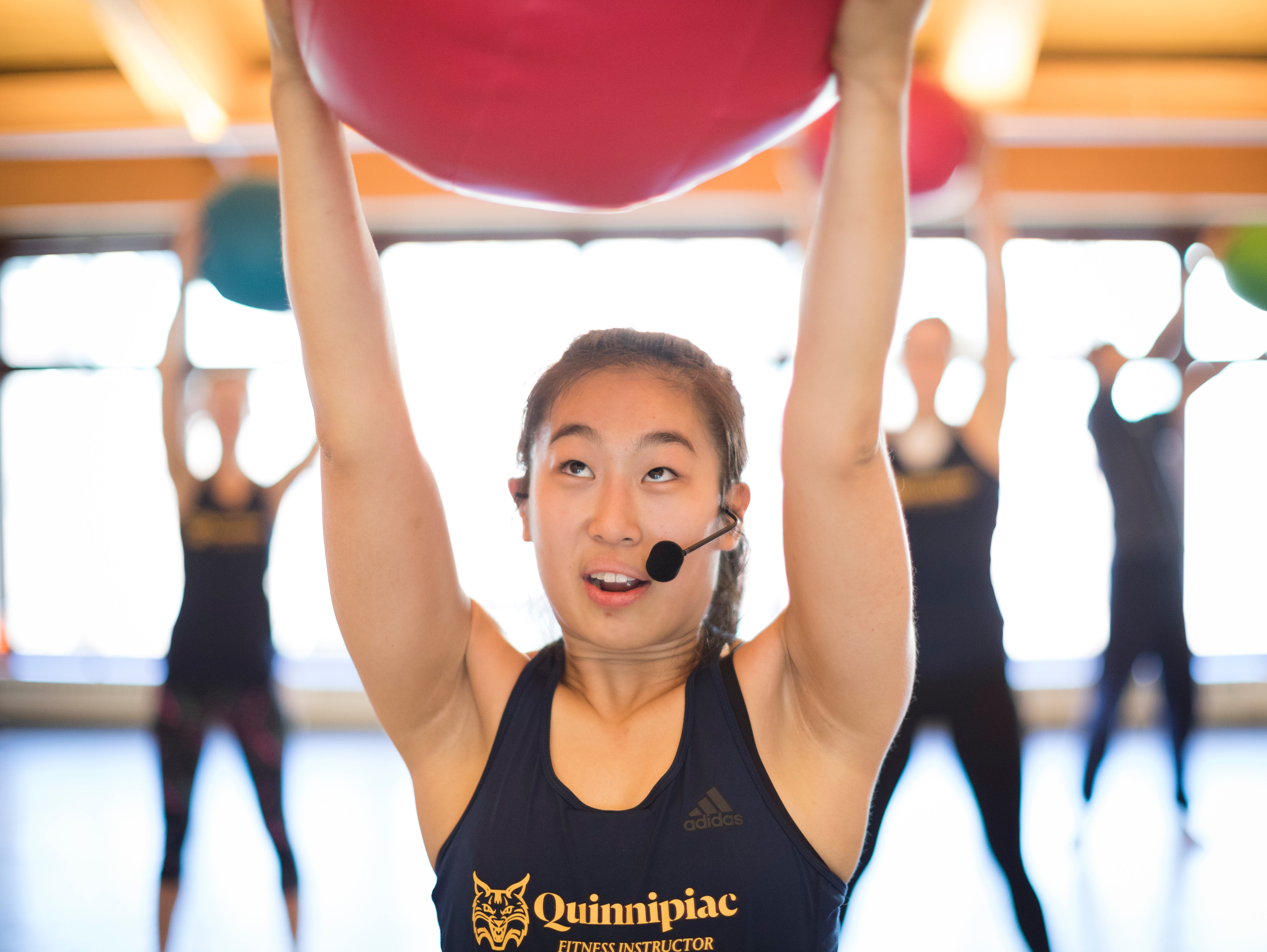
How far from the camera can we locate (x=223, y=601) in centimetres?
230

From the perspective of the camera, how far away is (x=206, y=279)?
6.57 feet

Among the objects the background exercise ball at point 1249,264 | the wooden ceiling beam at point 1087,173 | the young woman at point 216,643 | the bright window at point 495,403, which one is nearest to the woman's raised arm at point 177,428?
the young woman at point 216,643

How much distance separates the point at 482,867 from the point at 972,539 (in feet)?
5.03

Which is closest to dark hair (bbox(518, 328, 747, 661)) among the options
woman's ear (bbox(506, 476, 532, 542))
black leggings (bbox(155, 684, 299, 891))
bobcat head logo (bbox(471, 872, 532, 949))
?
woman's ear (bbox(506, 476, 532, 542))

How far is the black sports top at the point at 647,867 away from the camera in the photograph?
2.14ft

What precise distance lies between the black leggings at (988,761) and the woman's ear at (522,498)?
1.10 meters

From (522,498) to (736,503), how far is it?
21 cm

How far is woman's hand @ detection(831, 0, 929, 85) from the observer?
542 mm

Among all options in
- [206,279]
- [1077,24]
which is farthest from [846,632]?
[1077,24]

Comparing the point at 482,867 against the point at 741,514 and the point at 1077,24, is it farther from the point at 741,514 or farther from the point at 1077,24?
the point at 1077,24

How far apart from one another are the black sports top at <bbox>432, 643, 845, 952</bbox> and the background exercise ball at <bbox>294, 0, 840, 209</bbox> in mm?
471

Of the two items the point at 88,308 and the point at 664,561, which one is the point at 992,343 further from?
the point at 88,308

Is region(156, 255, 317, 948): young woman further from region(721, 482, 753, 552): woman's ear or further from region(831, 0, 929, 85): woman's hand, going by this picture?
region(831, 0, 929, 85): woman's hand

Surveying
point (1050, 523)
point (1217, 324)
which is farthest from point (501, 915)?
point (1217, 324)
